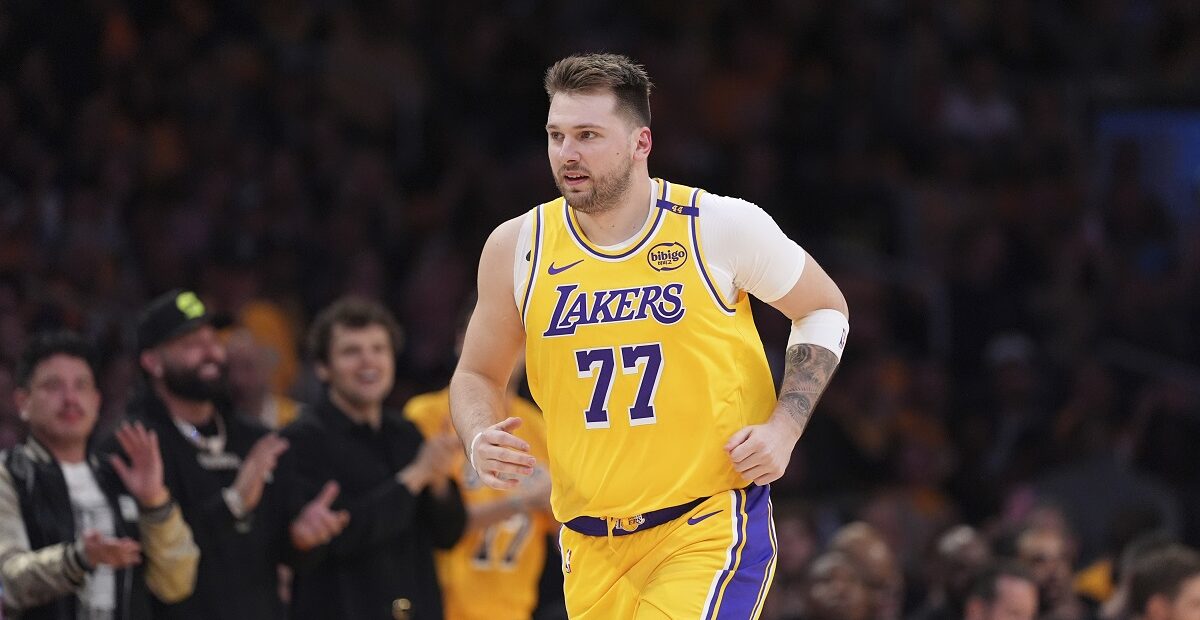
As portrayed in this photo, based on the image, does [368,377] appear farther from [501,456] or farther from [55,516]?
[501,456]

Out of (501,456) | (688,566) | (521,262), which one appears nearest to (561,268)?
(521,262)

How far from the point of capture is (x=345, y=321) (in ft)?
28.0

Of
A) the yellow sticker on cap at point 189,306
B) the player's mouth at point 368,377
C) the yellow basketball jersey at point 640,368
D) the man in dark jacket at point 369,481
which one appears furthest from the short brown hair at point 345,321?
the yellow basketball jersey at point 640,368

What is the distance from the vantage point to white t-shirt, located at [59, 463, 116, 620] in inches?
287

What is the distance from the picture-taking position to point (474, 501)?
355 inches

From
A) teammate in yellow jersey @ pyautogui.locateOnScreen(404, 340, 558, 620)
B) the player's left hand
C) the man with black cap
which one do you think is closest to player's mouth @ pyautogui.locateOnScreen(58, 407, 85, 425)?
the man with black cap

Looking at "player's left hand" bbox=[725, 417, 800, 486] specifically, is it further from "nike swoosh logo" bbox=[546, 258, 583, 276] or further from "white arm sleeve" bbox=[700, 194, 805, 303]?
"nike swoosh logo" bbox=[546, 258, 583, 276]

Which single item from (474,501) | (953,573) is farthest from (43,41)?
(953,573)

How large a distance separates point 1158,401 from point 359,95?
6.83m

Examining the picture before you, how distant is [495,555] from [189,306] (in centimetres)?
213

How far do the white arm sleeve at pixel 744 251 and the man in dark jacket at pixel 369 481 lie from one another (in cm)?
256

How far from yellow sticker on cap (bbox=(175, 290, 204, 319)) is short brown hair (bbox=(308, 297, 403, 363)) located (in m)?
0.76

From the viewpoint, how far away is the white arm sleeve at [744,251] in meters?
5.84

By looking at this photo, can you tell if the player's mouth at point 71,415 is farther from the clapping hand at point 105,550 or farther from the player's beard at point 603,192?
the player's beard at point 603,192
